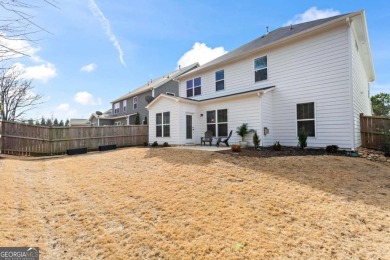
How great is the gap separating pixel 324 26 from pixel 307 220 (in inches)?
372

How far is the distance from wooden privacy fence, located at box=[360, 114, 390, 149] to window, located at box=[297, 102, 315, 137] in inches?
104

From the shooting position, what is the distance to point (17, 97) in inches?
734

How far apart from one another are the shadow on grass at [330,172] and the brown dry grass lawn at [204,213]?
0.03 metres

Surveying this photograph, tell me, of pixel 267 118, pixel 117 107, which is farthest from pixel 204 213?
pixel 117 107

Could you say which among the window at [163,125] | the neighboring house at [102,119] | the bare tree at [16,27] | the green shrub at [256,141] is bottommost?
the green shrub at [256,141]

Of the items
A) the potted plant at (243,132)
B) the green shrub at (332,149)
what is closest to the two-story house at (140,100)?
the potted plant at (243,132)

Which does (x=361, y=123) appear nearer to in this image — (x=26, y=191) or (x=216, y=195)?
(x=216, y=195)

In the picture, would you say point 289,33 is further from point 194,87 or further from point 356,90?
point 194,87

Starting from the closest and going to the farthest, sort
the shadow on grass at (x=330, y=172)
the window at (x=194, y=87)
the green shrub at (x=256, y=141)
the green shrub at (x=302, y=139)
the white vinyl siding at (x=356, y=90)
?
the shadow on grass at (x=330, y=172) → the white vinyl siding at (x=356, y=90) → the green shrub at (x=302, y=139) → the green shrub at (x=256, y=141) → the window at (x=194, y=87)

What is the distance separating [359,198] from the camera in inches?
172

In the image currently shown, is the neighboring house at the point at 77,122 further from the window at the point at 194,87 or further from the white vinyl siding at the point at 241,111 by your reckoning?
the white vinyl siding at the point at 241,111

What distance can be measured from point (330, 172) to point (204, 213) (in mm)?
4482

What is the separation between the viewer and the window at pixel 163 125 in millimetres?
14297

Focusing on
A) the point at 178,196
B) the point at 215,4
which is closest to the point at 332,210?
the point at 178,196
